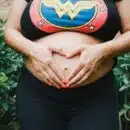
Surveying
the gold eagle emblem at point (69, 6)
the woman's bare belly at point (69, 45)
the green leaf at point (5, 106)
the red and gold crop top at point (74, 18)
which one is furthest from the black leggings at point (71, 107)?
the green leaf at point (5, 106)

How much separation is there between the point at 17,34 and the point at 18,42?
8 cm

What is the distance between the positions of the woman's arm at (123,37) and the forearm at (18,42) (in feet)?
1.36

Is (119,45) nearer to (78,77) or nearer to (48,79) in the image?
(78,77)

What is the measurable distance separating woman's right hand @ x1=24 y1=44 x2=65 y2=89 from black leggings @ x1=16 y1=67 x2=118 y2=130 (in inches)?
2.8

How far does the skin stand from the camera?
2635mm

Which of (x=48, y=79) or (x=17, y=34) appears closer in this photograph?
(x=48, y=79)

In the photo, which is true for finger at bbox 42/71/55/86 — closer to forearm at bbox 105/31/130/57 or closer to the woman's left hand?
the woman's left hand

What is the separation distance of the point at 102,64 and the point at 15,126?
1398mm

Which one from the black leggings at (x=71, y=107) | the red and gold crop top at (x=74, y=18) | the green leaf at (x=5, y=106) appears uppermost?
the red and gold crop top at (x=74, y=18)

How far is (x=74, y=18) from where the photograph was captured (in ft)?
9.03

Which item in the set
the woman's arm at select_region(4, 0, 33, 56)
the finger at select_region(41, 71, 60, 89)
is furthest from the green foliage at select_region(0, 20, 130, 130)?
the finger at select_region(41, 71, 60, 89)

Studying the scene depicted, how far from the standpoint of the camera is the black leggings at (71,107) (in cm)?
270

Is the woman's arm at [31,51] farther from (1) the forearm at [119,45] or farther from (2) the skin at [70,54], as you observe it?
(1) the forearm at [119,45]

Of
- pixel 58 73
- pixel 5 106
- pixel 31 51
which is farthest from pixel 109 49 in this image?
pixel 5 106
